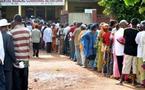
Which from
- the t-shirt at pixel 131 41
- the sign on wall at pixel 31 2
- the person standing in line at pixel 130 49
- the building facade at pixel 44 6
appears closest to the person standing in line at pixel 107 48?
the person standing in line at pixel 130 49

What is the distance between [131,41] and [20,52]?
421cm

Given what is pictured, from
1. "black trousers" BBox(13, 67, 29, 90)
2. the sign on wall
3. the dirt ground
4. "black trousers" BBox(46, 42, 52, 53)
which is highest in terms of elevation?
the sign on wall

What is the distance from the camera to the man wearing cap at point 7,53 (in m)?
10.6

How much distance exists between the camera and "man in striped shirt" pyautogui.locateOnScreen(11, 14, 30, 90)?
457 inches

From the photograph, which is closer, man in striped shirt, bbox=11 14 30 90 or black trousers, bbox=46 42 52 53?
man in striped shirt, bbox=11 14 30 90

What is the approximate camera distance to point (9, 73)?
426 inches

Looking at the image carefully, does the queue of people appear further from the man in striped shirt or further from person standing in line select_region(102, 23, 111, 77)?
the man in striped shirt

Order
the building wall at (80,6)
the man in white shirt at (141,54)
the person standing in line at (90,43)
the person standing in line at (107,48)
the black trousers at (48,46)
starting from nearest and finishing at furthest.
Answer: the man in white shirt at (141,54), the person standing in line at (107,48), the person standing in line at (90,43), the black trousers at (48,46), the building wall at (80,6)

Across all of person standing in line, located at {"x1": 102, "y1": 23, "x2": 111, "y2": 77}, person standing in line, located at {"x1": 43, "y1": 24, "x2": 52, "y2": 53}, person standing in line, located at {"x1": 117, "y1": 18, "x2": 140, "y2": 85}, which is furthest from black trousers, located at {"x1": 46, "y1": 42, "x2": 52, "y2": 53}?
person standing in line, located at {"x1": 117, "y1": 18, "x2": 140, "y2": 85}

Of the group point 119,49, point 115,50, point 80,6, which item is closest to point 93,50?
point 115,50

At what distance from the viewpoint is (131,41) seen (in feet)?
48.2

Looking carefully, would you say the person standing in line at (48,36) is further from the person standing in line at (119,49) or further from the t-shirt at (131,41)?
the t-shirt at (131,41)

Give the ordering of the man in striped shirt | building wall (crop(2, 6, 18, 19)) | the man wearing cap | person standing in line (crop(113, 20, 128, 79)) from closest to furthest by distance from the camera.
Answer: the man wearing cap < the man in striped shirt < person standing in line (crop(113, 20, 128, 79)) < building wall (crop(2, 6, 18, 19))

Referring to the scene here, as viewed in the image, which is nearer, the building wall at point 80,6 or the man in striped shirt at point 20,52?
the man in striped shirt at point 20,52
